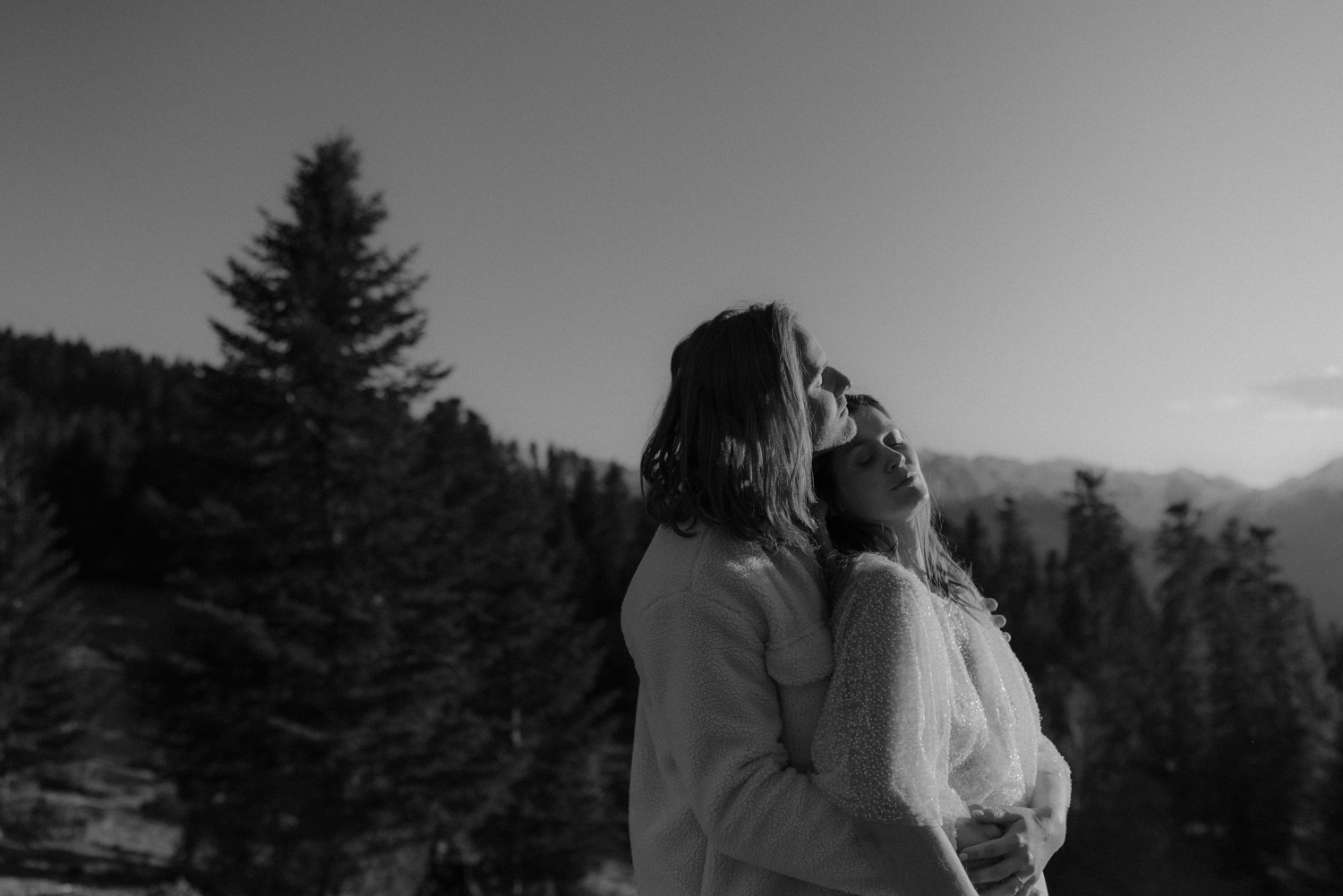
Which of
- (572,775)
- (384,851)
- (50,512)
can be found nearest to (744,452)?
(384,851)

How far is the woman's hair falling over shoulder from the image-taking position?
5.91ft

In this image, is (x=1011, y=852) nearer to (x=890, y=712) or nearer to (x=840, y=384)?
(x=890, y=712)

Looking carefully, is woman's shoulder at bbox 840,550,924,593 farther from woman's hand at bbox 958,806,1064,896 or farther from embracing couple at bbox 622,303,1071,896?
woman's hand at bbox 958,806,1064,896

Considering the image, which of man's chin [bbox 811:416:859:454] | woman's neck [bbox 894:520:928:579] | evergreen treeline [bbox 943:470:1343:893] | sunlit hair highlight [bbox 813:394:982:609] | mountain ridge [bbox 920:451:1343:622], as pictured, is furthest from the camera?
mountain ridge [bbox 920:451:1343:622]

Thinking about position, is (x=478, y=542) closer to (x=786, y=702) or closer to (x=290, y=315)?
(x=290, y=315)

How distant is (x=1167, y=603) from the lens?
33.9m

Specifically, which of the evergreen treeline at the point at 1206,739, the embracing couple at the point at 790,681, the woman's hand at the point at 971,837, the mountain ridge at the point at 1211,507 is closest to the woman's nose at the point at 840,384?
the embracing couple at the point at 790,681

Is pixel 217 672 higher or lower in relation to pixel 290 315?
lower

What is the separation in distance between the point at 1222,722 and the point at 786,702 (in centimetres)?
3025

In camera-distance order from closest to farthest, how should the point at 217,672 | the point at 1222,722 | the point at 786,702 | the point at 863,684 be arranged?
the point at 863,684 < the point at 786,702 < the point at 217,672 < the point at 1222,722

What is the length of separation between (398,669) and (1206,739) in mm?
22576

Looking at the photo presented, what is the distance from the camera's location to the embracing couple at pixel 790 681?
1633 millimetres

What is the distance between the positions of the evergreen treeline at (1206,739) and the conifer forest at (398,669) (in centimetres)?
8

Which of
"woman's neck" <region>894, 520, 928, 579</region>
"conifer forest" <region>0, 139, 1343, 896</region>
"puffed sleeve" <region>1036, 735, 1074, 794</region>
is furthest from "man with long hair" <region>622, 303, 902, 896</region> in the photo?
"conifer forest" <region>0, 139, 1343, 896</region>
